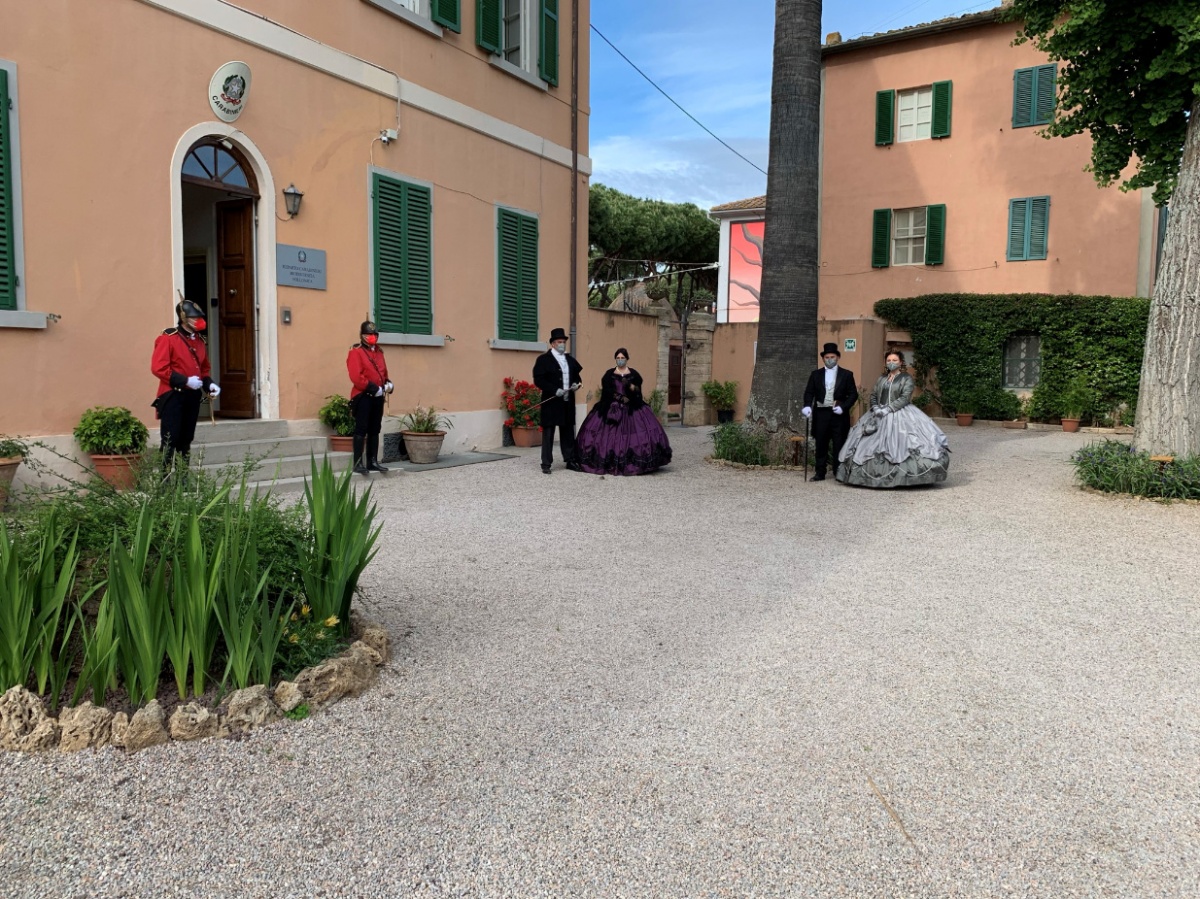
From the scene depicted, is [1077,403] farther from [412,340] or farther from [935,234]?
[412,340]

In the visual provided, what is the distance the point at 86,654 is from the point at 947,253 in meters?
20.6

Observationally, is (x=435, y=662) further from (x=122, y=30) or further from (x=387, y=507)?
(x=122, y=30)

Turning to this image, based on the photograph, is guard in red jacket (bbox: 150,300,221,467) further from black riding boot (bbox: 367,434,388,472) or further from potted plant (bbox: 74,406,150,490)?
black riding boot (bbox: 367,434,388,472)

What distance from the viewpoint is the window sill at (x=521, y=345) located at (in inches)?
501

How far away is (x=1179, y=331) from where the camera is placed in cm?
914

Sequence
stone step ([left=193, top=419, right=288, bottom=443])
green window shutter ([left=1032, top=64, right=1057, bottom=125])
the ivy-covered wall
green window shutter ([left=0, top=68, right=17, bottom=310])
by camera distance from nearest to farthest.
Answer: green window shutter ([left=0, top=68, right=17, bottom=310]) < stone step ([left=193, top=419, right=288, bottom=443]) < the ivy-covered wall < green window shutter ([left=1032, top=64, right=1057, bottom=125])

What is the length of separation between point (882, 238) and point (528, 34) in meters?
11.3

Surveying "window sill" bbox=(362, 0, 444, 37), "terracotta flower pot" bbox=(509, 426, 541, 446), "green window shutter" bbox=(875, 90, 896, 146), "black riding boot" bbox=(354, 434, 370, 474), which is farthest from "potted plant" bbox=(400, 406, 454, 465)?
"green window shutter" bbox=(875, 90, 896, 146)

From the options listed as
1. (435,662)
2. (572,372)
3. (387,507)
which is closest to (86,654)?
(435,662)

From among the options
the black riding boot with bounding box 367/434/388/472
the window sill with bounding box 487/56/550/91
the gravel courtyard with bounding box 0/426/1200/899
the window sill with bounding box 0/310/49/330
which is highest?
the window sill with bounding box 487/56/550/91

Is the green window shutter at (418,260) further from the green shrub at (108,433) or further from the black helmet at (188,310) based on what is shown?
A: the green shrub at (108,433)

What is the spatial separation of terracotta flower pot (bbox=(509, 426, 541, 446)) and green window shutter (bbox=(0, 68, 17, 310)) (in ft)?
22.4

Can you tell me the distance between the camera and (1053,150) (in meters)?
19.5

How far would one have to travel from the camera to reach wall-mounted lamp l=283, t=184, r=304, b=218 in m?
9.70
